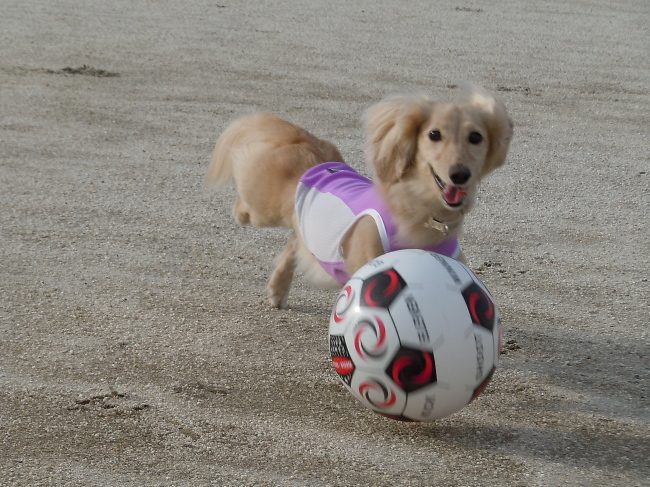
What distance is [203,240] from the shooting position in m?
5.92

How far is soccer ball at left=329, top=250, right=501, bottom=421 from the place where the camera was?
3373mm

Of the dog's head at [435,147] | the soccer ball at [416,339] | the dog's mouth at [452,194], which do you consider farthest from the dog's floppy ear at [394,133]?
the soccer ball at [416,339]

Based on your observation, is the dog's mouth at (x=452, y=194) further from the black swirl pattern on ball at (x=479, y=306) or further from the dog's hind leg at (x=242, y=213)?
the dog's hind leg at (x=242, y=213)

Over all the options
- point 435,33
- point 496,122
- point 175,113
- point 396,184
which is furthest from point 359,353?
point 435,33

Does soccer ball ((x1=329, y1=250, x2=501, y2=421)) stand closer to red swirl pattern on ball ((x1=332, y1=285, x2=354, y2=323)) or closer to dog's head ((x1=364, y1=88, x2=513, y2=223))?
red swirl pattern on ball ((x1=332, y1=285, x2=354, y2=323))

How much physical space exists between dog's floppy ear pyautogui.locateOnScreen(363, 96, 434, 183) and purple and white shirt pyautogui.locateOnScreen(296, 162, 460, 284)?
0.15 meters

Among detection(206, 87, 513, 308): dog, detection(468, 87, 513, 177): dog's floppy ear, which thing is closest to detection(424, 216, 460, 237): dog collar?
detection(206, 87, 513, 308): dog

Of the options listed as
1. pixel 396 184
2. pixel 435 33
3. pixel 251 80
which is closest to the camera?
pixel 396 184

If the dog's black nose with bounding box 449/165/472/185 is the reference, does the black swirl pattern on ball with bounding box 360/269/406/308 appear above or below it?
below

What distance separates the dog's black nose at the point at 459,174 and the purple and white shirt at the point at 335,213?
0.36 m

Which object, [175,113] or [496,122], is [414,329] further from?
[175,113]

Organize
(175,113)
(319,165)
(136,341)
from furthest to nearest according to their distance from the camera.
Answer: (175,113) → (319,165) → (136,341)

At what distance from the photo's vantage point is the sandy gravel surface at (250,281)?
3.57 m

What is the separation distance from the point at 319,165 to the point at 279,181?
0.31 metres
